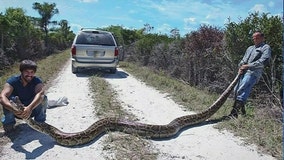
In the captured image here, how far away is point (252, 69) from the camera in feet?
25.8

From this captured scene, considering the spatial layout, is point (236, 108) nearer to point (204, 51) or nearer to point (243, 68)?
point (243, 68)

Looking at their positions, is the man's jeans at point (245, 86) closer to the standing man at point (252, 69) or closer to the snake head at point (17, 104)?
the standing man at point (252, 69)

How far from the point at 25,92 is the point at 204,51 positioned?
33.2 feet

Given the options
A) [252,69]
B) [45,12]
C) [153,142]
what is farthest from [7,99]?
[45,12]

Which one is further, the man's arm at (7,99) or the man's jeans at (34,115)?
the man's jeans at (34,115)

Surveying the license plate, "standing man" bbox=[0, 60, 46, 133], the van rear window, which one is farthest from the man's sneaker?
the van rear window

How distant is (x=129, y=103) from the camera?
1013cm

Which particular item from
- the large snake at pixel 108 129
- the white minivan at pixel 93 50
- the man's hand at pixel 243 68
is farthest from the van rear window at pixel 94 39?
the large snake at pixel 108 129

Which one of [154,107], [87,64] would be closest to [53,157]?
[154,107]

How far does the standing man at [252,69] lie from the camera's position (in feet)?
25.4

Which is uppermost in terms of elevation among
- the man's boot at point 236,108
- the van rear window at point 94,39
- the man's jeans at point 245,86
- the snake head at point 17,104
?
the van rear window at point 94,39

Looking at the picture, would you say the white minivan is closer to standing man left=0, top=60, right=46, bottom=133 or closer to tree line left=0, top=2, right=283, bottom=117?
tree line left=0, top=2, right=283, bottom=117

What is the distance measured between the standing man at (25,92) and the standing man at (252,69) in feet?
14.8

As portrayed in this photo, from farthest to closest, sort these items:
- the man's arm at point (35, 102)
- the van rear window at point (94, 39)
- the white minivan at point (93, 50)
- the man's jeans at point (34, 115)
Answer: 1. the van rear window at point (94, 39)
2. the white minivan at point (93, 50)
3. the man's jeans at point (34, 115)
4. the man's arm at point (35, 102)
